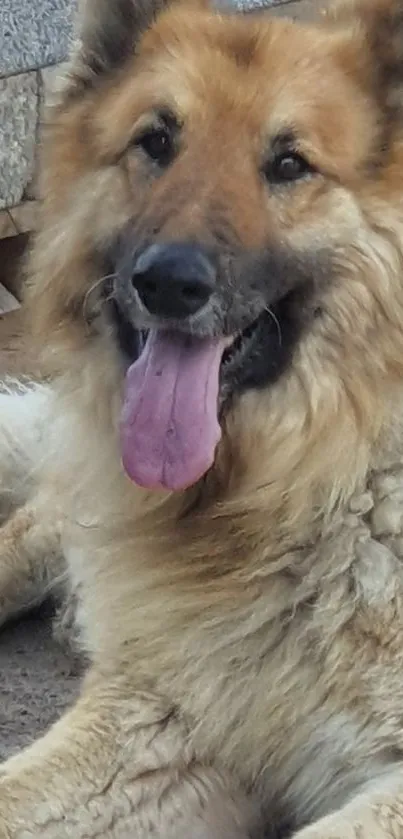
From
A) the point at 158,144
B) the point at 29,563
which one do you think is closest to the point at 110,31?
the point at 158,144

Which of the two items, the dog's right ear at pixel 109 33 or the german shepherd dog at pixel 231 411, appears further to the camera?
the dog's right ear at pixel 109 33

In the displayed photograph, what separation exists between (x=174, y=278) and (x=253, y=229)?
0.62ft

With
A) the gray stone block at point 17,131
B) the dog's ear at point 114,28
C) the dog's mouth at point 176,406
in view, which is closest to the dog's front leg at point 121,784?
the dog's mouth at point 176,406

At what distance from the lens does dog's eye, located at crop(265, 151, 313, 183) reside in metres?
2.34

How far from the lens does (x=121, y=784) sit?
251 cm

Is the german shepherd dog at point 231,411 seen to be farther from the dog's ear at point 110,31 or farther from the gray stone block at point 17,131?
the gray stone block at point 17,131

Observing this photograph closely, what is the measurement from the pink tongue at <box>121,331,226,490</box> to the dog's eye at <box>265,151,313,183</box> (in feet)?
0.98

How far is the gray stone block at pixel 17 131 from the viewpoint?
4.29 meters

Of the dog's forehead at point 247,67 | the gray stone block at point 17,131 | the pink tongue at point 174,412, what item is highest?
the dog's forehead at point 247,67

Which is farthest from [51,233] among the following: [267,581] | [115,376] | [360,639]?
[360,639]

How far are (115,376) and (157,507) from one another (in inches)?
10.4

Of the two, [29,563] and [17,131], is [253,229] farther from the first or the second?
[17,131]

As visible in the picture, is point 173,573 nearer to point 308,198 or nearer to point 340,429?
point 340,429

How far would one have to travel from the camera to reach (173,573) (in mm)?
2520
